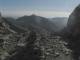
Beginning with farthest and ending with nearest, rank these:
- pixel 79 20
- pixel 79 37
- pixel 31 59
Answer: pixel 79 20, pixel 79 37, pixel 31 59

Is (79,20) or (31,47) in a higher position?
(79,20)

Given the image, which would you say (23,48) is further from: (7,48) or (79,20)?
(79,20)

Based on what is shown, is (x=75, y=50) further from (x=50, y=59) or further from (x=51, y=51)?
(x=50, y=59)

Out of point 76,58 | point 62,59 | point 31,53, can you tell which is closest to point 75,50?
point 76,58

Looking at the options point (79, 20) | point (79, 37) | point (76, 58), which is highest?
point (79, 20)

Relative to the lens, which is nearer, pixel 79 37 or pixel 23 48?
pixel 23 48

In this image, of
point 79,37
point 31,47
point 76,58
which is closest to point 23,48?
point 31,47

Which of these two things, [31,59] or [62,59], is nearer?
[31,59]

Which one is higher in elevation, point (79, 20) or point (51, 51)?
point (79, 20)

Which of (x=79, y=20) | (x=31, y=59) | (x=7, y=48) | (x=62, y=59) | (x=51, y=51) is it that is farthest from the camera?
(x=79, y=20)
